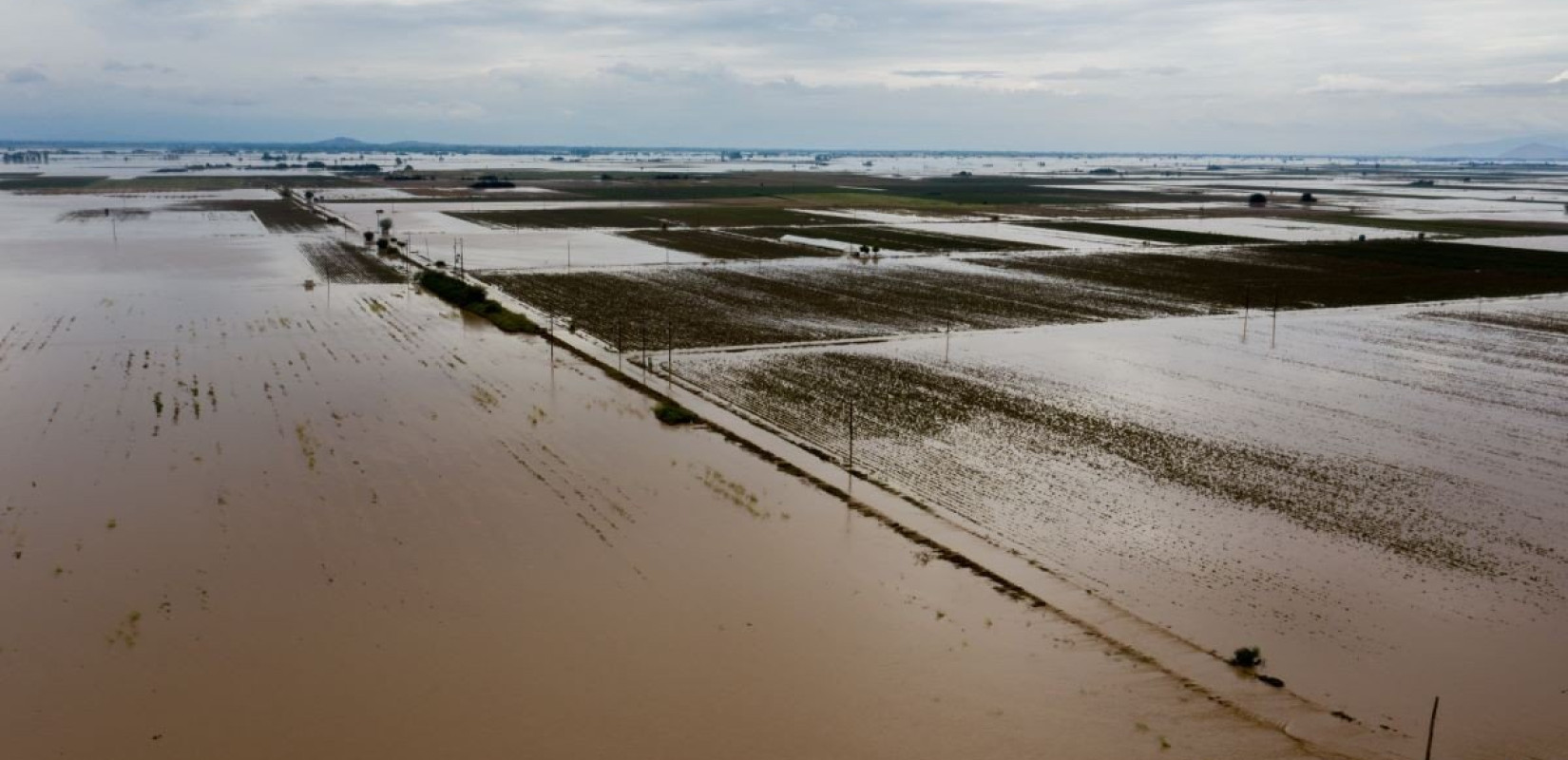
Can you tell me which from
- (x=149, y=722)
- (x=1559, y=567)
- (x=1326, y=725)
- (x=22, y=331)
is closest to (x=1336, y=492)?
(x=1559, y=567)

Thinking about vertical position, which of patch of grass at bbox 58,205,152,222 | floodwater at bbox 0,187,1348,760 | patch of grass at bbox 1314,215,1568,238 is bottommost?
floodwater at bbox 0,187,1348,760

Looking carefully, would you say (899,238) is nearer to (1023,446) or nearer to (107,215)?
(1023,446)

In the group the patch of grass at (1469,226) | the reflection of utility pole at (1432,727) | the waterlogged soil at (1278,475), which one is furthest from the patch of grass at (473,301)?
the patch of grass at (1469,226)

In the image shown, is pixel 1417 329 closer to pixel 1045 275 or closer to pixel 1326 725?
pixel 1045 275

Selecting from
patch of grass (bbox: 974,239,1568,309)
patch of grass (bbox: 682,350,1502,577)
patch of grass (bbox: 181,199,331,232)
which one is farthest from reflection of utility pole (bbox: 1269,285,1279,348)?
patch of grass (bbox: 181,199,331,232)

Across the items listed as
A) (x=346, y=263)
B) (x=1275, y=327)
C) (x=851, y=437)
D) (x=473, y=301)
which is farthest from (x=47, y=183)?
(x=1275, y=327)

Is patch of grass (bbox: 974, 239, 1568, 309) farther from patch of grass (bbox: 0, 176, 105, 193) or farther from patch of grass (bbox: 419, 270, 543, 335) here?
patch of grass (bbox: 0, 176, 105, 193)

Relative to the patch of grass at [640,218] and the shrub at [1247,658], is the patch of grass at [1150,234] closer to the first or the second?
the patch of grass at [640,218]
